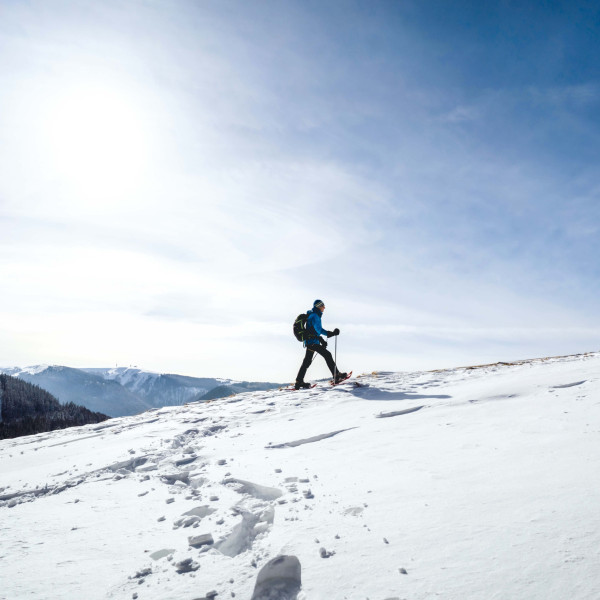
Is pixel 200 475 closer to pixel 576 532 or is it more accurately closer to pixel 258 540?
pixel 258 540

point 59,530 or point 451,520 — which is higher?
point 451,520

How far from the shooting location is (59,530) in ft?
12.9

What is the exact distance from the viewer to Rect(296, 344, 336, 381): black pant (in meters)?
11.6

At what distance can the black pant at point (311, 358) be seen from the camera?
11594 millimetres

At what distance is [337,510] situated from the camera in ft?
11.5

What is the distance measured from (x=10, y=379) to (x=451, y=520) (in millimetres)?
138264

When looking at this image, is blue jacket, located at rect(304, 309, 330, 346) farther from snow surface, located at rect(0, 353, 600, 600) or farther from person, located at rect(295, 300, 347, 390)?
snow surface, located at rect(0, 353, 600, 600)

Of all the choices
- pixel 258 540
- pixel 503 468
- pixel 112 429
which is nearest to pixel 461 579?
pixel 258 540

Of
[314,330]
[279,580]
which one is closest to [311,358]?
[314,330]

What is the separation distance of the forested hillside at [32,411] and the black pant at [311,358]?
9850 centimetres

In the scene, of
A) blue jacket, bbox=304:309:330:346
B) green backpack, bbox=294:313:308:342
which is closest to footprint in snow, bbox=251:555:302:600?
blue jacket, bbox=304:309:330:346

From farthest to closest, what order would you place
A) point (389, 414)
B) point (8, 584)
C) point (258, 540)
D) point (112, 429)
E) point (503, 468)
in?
point (112, 429), point (389, 414), point (503, 468), point (258, 540), point (8, 584)

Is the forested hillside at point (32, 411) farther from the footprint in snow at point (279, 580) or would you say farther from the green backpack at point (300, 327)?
the footprint in snow at point (279, 580)

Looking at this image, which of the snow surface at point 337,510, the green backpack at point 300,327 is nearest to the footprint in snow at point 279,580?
the snow surface at point 337,510
